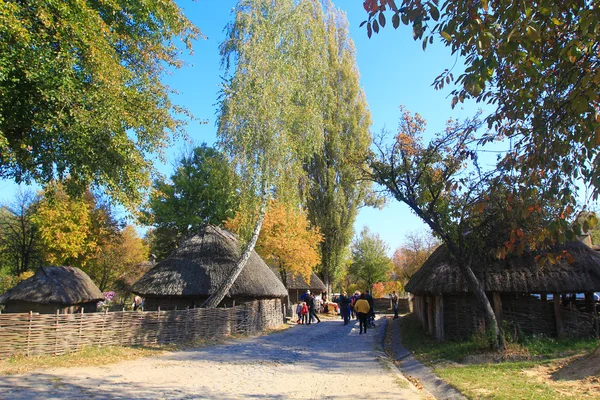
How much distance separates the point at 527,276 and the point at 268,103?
38.2 ft

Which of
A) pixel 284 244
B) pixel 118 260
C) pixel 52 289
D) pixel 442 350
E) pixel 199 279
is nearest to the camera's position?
pixel 442 350

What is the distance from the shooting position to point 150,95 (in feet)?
39.4

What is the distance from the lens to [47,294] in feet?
80.1

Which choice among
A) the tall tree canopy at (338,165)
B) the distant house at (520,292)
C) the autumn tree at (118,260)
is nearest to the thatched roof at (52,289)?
the autumn tree at (118,260)

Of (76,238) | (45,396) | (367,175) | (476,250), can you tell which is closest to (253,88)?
(367,175)

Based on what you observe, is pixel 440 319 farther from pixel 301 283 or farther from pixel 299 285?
pixel 301 283

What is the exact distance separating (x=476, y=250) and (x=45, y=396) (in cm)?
1234

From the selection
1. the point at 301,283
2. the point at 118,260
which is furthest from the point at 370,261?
the point at 118,260

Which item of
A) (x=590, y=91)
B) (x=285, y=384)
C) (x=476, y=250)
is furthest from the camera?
(x=476, y=250)

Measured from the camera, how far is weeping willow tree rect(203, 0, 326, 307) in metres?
17.6

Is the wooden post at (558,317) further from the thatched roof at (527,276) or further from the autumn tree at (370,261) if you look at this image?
the autumn tree at (370,261)

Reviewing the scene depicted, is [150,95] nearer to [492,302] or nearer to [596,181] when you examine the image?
[596,181]

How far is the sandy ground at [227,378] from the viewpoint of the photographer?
26.1 feet

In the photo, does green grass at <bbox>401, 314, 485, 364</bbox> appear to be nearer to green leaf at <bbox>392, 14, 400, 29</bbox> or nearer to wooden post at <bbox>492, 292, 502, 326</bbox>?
wooden post at <bbox>492, 292, 502, 326</bbox>
